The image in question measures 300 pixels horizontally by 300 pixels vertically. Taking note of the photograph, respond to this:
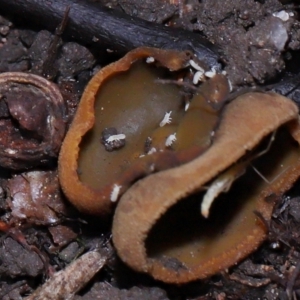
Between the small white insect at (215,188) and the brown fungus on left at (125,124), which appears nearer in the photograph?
the small white insect at (215,188)

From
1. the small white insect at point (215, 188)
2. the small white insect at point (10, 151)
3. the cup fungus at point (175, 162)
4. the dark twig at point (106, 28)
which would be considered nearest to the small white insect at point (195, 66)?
the cup fungus at point (175, 162)

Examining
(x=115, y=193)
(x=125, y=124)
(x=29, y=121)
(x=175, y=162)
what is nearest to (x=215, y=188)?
(x=175, y=162)

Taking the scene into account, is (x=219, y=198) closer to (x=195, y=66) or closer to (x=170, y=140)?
(x=170, y=140)

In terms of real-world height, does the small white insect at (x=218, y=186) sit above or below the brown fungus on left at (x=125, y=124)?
above

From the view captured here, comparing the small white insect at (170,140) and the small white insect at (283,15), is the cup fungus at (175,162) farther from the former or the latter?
the small white insect at (283,15)

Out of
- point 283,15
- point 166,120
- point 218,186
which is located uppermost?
point 283,15

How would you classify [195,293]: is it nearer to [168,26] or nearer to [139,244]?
[139,244]
